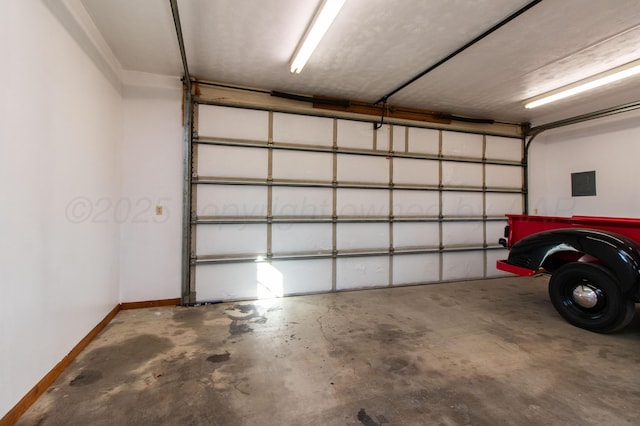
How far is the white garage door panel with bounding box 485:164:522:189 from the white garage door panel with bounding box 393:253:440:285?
2.06 metres

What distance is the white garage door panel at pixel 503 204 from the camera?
18.5 ft

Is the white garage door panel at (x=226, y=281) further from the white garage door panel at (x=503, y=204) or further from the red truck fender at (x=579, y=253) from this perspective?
the white garage door panel at (x=503, y=204)

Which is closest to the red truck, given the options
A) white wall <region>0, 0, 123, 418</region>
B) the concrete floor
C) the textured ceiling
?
the concrete floor

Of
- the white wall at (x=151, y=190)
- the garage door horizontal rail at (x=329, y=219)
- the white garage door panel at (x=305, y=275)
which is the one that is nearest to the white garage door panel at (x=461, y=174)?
the garage door horizontal rail at (x=329, y=219)

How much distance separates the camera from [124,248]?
3684mm

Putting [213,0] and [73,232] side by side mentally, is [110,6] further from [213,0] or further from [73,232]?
[73,232]

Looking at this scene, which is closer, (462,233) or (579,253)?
(579,253)

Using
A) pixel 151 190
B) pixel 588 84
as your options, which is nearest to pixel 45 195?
pixel 151 190

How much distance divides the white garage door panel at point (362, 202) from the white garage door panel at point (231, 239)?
139cm

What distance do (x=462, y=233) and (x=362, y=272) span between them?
7.66ft

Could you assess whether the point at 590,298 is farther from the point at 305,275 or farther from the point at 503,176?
the point at 305,275

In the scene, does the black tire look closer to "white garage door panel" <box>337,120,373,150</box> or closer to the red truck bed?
the red truck bed

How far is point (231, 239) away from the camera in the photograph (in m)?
4.11

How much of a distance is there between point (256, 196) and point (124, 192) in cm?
177
